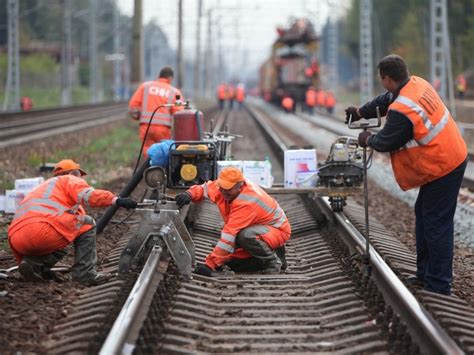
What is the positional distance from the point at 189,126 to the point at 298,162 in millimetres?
1376

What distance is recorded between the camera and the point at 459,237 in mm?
10016

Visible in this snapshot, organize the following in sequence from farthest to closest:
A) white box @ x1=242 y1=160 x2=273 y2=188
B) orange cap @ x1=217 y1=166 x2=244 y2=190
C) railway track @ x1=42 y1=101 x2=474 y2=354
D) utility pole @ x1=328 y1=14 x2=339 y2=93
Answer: utility pole @ x1=328 y1=14 x2=339 y2=93 → white box @ x1=242 y1=160 x2=273 y2=188 → orange cap @ x1=217 y1=166 x2=244 y2=190 → railway track @ x1=42 y1=101 x2=474 y2=354

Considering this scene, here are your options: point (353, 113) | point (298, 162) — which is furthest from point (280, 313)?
point (298, 162)

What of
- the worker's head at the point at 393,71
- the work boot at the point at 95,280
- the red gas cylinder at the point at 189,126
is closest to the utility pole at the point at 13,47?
the red gas cylinder at the point at 189,126

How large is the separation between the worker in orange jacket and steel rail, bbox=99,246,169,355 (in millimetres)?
4966

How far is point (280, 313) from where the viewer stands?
236 inches

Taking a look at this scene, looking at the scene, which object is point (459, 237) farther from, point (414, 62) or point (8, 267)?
point (414, 62)

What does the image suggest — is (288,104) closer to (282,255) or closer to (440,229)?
(282,255)

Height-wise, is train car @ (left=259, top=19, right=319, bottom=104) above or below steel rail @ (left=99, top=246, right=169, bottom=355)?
above

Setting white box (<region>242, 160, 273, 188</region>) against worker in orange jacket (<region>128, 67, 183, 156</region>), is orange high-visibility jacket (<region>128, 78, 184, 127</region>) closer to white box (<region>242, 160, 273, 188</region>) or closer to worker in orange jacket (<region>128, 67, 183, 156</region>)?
worker in orange jacket (<region>128, 67, 183, 156</region>)

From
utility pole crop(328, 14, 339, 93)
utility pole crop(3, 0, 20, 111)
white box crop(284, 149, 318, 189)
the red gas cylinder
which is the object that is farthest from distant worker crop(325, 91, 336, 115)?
the red gas cylinder

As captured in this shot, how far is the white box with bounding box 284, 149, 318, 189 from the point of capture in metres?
9.50

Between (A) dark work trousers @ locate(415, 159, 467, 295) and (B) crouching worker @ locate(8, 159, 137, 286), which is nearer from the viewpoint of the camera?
(A) dark work trousers @ locate(415, 159, 467, 295)

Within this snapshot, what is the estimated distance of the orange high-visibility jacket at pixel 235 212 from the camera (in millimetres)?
7160
